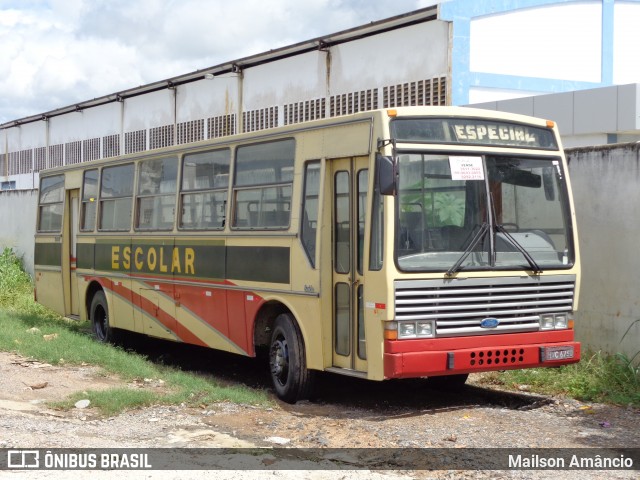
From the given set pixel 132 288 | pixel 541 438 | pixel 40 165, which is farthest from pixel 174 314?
pixel 40 165

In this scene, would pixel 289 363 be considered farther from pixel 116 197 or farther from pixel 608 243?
pixel 116 197

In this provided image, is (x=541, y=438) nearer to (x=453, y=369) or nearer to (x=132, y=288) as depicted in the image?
(x=453, y=369)

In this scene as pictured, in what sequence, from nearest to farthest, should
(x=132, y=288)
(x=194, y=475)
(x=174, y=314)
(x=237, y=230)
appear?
(x=194, y=475) < (x=237, y=230) < (x=174, y=314) < (x=132, y=288)

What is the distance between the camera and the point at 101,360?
505 inches

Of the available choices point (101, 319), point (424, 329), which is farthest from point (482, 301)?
point (101, 319)

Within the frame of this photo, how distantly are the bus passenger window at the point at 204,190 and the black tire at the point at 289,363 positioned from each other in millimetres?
1781

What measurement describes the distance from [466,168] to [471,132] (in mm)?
418

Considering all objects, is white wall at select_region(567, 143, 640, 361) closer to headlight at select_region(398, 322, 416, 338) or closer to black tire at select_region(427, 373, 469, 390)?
black tire at select_region(427, 373, 469, 390)

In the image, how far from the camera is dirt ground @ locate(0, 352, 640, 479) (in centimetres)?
797

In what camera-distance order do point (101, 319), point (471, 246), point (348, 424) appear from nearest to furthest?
point (348, 424), point (471, 246), point (101, 319)

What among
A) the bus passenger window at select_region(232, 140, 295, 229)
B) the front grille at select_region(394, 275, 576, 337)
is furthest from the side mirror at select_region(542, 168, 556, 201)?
the bus passenger window at select_region(232, 140, 295, 229)

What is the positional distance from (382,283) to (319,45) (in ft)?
47.8

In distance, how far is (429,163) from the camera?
30.1 feet

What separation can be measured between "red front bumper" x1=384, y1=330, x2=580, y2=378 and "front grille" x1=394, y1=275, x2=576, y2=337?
0.09 meters
